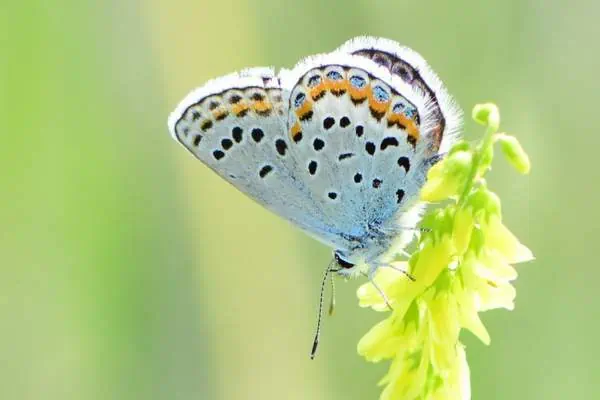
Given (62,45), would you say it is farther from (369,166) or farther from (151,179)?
(369,166)

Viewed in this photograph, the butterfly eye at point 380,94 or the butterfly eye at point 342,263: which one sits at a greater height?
the butterfly eye at point 380,94

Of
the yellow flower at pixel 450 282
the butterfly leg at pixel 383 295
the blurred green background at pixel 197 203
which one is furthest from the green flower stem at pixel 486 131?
the blurred green background at pixel 197 203

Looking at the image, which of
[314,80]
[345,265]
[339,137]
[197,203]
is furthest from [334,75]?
[197,203]

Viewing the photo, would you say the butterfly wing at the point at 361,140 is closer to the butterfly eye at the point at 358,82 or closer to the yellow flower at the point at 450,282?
the butterfly eye at the point at 358,82

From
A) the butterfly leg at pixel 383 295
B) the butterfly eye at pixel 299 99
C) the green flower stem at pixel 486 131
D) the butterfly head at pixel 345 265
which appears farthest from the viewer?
the butterfly head at pixel 345 265

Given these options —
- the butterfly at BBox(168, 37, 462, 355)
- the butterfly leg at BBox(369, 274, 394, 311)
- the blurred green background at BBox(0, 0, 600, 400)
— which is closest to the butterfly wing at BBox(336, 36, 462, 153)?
the butterfly at BBox(168, 37, 462, 355)

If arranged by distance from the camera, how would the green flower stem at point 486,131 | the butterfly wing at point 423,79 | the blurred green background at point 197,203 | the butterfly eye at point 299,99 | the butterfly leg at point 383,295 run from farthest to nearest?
the blurred green background at point 197,203
the butterfly eye at point 299,99
the butterfly wing at point 423,79
the butterfly leg at point 383,295
the green flower stem at point 486,131

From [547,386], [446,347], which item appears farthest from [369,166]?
[547,386]

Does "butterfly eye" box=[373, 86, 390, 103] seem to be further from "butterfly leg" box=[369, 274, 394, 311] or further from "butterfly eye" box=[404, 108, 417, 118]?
"butterfly leg" box=[369, 274, 394, 311]
